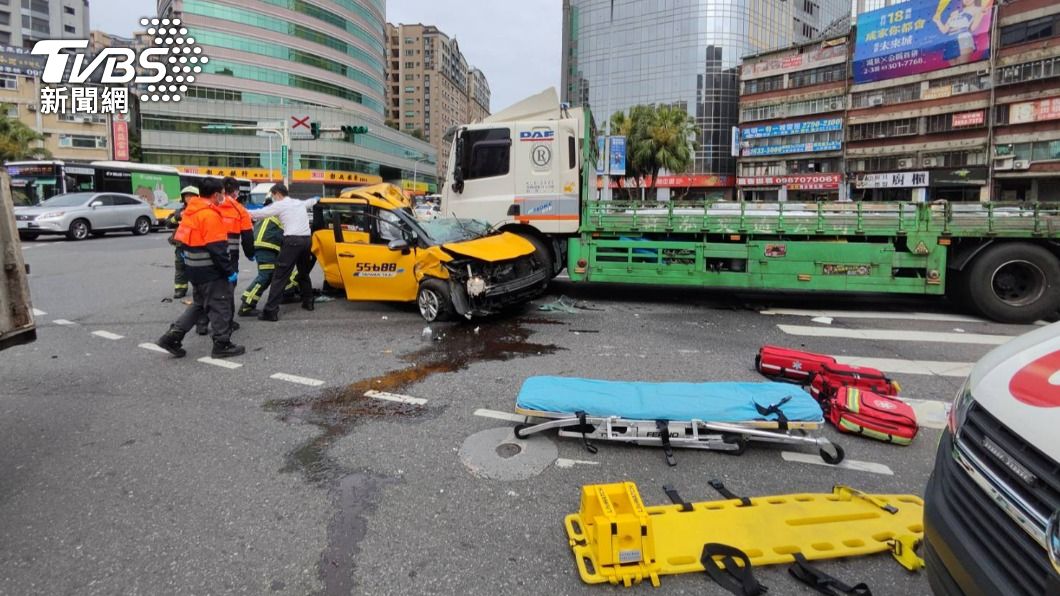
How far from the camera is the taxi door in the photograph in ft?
26.5

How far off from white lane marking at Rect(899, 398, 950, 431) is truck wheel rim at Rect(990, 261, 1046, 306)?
181 inches

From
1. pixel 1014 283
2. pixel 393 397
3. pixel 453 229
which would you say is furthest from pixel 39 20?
pixel 1014 283

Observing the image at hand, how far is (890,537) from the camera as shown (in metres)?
2.88

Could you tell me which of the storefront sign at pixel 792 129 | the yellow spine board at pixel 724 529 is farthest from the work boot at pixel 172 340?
the storefront sign at pixel 792 129

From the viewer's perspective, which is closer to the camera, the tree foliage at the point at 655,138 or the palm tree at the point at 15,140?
the palm tree at the point at 15,140

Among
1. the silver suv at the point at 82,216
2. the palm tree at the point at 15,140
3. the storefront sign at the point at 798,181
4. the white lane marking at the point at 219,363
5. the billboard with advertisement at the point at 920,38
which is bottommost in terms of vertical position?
the white lane marking at the point at 219,363

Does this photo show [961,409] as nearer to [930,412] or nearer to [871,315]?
[930,412]

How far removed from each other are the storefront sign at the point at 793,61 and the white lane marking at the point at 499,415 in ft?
208

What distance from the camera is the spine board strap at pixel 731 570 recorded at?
8.32 feet

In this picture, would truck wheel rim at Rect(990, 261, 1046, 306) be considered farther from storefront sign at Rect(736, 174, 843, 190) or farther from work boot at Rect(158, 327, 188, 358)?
storefront sign at Rect(736, 174, 843, 190)

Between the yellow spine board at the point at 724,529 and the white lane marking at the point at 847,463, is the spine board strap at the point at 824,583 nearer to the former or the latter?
the yellow spine board at the point at 724,529

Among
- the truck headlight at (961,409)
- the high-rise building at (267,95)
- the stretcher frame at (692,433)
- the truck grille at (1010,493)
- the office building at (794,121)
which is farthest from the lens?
the high-rise building at (267,95)

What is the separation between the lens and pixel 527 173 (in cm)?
927

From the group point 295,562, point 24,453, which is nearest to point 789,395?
point 295,562
